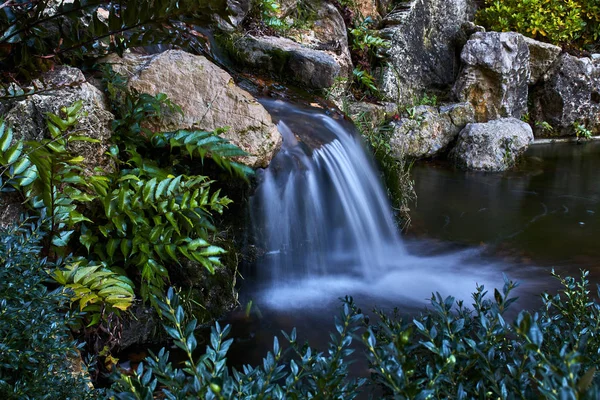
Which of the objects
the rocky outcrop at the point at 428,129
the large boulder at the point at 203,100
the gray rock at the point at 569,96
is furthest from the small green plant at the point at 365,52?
the large boulder at the point at 203,100

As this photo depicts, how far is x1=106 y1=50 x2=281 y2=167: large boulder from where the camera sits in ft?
11.6

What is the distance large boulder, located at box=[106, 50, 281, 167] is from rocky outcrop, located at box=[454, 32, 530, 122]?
266 inches

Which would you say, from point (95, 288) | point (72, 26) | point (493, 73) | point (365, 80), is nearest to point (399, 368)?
point (95, 288)

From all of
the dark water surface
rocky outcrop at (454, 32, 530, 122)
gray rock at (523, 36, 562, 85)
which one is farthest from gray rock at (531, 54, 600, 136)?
the dark water surface

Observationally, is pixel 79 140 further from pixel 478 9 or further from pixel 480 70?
pixel 478 9

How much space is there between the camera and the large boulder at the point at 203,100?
3.53 m

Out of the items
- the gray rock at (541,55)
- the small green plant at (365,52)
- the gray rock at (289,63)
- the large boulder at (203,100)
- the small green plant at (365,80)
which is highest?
the gray rock at (541,55)

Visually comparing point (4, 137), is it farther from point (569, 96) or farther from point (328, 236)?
point (569, 96)

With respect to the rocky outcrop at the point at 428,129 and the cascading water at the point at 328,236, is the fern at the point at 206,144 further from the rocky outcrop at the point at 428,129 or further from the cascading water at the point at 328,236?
the rocky outcrop at the point at 428,129

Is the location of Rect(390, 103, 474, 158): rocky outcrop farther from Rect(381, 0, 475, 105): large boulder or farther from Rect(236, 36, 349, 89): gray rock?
Rect(236, 36, 349, 89): gray rock

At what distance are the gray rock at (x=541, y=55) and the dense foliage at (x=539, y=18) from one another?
0.80 meters

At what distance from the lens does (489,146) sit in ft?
26.6

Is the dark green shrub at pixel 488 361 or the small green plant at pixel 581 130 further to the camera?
the small green plant at pixel 581 130

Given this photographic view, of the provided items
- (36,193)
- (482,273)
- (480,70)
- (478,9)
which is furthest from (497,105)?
(36,193)
